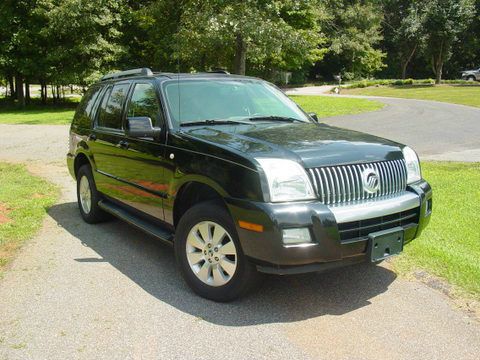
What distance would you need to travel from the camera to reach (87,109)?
667cm

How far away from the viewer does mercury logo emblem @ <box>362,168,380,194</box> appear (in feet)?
12.9

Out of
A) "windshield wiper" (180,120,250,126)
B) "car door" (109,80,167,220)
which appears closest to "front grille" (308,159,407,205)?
"windshield wiper" (180,120,250,126)

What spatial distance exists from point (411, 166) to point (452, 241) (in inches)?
57.0

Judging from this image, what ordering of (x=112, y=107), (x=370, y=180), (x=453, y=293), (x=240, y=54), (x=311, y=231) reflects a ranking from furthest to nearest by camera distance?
1. (x=240, y=54)
2. (x=112, y=107)
3. (x=453, y=293)
4. (x=370, y=180)
5. (x=311, y=231)

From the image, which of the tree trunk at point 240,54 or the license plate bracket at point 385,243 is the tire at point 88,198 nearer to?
the license plate bracket at point 385,243

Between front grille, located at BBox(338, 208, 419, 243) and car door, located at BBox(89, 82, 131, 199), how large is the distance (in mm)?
2659

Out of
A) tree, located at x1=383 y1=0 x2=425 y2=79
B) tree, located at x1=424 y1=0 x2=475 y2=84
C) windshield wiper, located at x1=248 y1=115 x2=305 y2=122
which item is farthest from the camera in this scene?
tree, located at x1=383 y1=0 x2=425 y2=79

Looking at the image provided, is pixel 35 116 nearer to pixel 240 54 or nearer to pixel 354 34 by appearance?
pixel 240 54

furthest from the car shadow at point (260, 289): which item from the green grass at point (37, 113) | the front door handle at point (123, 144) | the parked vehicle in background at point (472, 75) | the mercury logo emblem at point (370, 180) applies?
the parked vehicle in background at point (472, 75)

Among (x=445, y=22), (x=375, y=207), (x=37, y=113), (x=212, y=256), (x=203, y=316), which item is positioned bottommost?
(x=203, y=316)

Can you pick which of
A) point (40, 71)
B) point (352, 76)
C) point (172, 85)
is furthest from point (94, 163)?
point (352, 76)

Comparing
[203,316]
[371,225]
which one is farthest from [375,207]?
[203,316]

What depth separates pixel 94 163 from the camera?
620cm

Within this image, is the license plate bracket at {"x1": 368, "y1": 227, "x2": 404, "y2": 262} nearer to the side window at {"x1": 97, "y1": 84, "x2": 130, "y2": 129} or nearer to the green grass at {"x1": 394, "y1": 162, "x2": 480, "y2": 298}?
the green grass at {"x1": 394, "y1": 162, "x2": 480, "y2": 298}
